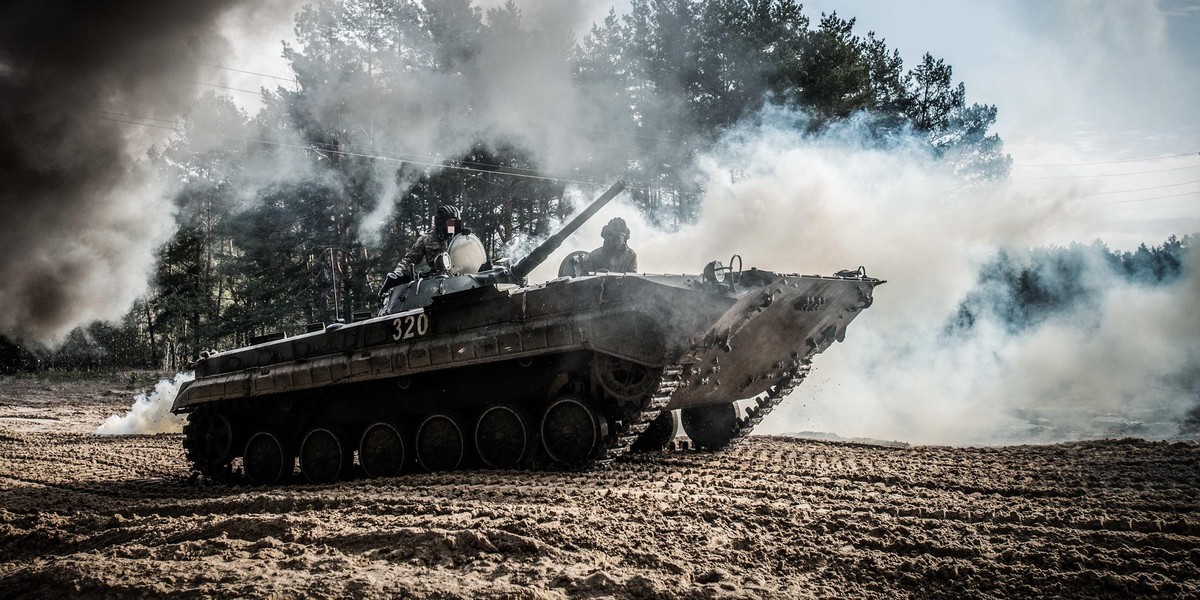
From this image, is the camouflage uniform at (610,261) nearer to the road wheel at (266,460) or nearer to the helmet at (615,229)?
the helmet at (615,229)

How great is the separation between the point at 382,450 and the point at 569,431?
2550 mm

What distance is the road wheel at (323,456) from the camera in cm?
1141

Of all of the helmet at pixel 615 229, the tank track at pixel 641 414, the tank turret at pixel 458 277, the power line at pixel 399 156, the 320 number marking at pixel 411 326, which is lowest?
the tank track at pixel 641 414


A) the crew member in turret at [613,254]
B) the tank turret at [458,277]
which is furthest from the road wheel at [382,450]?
the crew member in turret at [613,254]

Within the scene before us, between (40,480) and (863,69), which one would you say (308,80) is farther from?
(40,480)

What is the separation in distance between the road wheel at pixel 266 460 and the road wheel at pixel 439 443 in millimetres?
Result: 2118

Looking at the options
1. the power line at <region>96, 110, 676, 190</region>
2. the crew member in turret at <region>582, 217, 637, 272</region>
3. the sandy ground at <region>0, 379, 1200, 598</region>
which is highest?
the power line at <region>96, 110, 676, 190</region>

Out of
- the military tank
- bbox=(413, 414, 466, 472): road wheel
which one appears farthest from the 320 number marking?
bbox=(413, 414, 466, 472): road wheel

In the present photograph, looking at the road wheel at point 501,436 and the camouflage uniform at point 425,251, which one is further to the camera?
the camouflage uniform at point 425,251

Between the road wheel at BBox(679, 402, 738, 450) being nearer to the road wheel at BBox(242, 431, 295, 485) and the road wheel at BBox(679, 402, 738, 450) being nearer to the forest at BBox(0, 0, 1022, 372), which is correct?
the road wheel at BBox(242, 431, 295, 485)

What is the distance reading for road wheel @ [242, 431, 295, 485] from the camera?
1192 cm

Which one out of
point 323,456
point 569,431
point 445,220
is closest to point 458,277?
point 445,220

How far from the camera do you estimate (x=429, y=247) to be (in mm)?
12664

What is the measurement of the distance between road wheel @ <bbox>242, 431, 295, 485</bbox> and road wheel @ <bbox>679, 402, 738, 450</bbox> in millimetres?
4927
